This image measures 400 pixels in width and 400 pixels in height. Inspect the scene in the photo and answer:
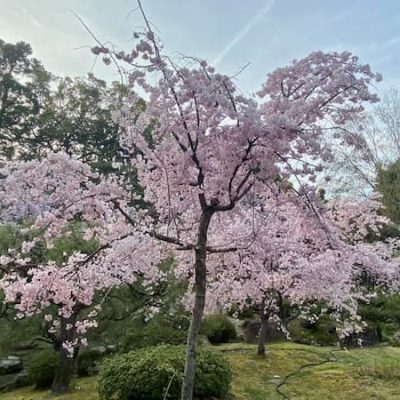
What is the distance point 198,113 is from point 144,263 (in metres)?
1.61

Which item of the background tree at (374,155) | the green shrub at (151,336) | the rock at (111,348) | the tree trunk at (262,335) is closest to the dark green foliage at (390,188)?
the background tree at (374,155)

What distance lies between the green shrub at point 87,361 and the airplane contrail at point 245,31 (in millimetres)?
6176

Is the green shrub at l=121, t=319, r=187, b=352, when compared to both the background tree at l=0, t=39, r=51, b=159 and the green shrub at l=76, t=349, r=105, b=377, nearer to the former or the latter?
the green shrub at l=76, t=349, r=105, b=377

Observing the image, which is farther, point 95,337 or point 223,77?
point 95,337

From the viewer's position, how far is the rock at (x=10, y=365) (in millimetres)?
8711

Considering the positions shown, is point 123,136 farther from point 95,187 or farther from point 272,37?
point 272,37

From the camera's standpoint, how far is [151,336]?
6.96 metres

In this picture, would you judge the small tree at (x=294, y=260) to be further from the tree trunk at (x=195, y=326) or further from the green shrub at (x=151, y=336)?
the green shrub at (x=151, y=336)

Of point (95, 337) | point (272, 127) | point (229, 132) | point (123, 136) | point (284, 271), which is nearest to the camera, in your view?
point (272, 127)

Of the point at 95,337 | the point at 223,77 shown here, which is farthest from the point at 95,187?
the point at 95,337

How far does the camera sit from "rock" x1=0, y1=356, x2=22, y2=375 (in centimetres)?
871


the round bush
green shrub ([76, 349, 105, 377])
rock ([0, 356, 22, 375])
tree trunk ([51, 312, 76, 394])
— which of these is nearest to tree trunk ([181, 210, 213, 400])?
the round bush

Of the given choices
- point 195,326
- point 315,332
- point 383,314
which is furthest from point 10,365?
point 383,314

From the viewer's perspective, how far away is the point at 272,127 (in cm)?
321
